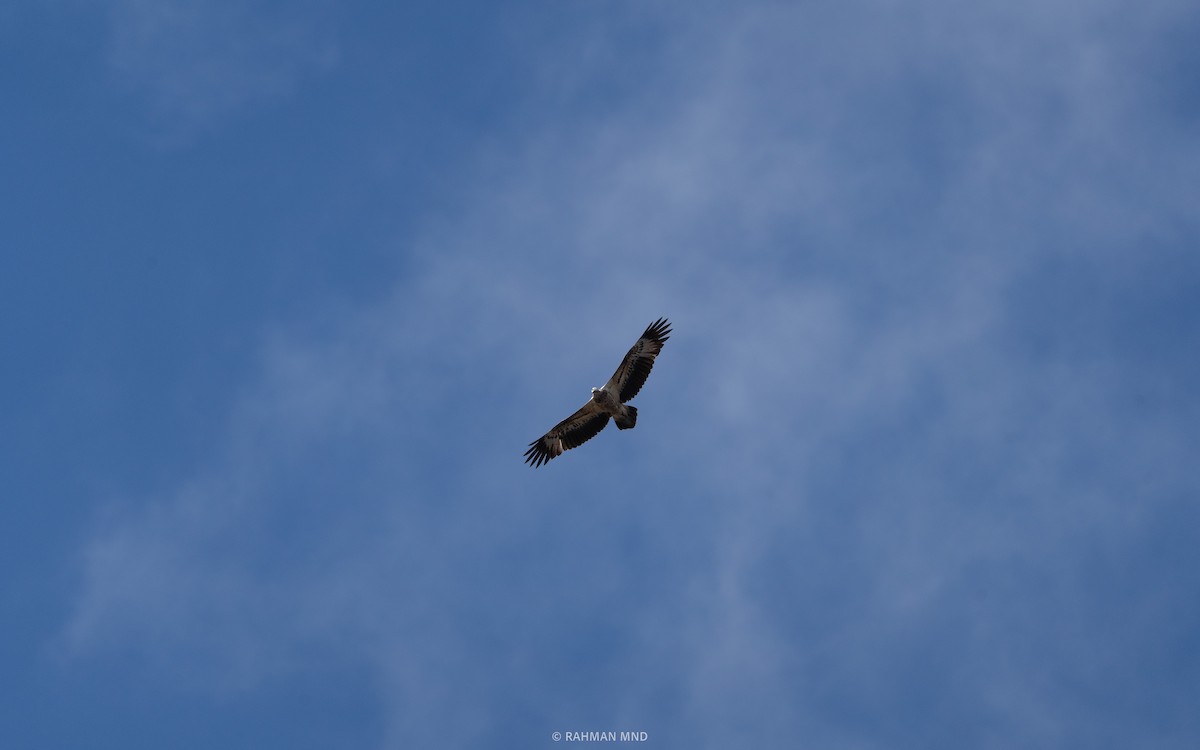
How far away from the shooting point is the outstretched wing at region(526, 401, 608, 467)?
113 feet

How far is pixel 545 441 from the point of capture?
3516 cm

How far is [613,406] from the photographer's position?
3347 centimetres

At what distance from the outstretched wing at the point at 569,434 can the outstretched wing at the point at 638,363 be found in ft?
3.07

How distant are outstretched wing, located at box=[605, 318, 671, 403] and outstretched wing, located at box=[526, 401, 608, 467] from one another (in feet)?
3.07

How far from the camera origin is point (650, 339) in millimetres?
34188

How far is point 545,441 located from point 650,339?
4.45m

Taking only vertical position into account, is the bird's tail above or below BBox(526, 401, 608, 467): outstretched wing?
below

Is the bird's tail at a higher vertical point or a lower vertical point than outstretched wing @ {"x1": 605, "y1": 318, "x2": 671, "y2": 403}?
lower

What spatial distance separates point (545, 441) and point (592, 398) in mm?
2533

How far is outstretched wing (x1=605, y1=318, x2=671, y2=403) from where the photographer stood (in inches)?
1335

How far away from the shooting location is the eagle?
33438 mm

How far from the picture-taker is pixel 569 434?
115 ft

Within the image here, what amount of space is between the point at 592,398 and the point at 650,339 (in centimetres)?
249

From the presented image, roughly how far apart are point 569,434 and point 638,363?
3.05 meters
